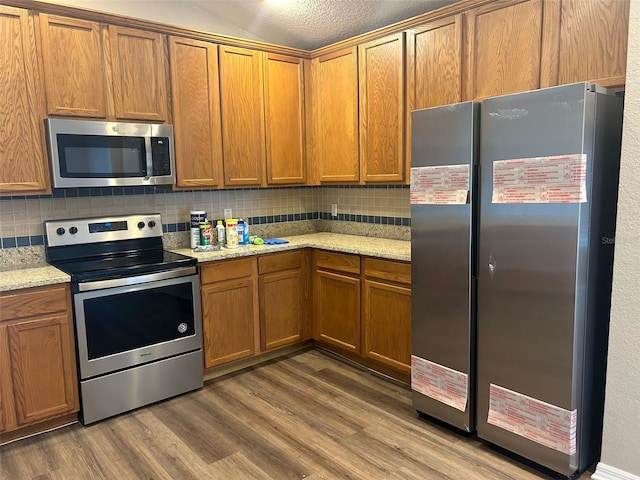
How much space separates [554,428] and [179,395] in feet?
7.19

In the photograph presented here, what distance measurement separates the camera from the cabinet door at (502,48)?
2.50 metres

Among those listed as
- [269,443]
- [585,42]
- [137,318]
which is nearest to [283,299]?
[137,318]

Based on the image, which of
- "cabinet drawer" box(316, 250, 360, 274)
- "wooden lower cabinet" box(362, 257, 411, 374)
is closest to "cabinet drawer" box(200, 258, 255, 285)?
"cabinet drawer" box(316, 250, 360, 274)

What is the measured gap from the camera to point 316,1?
3438 mm

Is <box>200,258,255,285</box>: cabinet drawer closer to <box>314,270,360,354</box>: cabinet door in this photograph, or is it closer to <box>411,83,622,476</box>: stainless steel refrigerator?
<box>314,270,360,354</box>: cabinet door

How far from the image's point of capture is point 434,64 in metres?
2.99

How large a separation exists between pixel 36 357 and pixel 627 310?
114 inches

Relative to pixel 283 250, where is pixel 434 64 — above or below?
above

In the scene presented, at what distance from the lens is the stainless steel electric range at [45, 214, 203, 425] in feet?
8.84

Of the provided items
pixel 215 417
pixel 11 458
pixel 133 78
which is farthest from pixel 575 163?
pixel 11 458

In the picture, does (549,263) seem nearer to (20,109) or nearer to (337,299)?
(337,299)

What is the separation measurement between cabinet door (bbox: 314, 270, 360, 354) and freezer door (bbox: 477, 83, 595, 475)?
1166 mm

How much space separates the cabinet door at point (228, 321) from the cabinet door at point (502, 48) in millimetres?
1975

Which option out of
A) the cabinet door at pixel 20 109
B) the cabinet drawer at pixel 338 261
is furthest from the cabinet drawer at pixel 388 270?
the cabinet door at pixel 20 109
